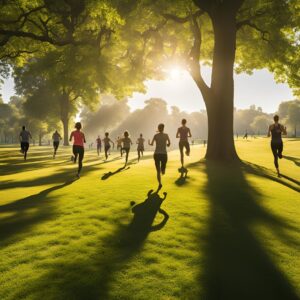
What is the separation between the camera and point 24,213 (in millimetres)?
7250

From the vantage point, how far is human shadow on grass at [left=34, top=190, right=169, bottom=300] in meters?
3.73

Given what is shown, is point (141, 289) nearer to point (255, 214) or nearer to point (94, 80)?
point (255, 214)

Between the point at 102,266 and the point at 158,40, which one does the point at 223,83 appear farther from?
the point at 102,266

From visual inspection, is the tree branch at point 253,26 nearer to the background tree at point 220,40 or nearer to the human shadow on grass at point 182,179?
the background tree at point 220,40

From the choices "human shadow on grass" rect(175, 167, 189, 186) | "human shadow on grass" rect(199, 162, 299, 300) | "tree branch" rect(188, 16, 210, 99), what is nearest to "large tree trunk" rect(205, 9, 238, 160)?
"tree branch" rect(188, 16, 210, 99)

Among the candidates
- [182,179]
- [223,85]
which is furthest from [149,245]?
[223,85]

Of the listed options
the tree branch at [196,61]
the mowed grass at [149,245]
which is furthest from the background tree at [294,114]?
the mowed grass at [149,245]

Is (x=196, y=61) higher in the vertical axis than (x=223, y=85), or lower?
higher

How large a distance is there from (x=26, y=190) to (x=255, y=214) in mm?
7637

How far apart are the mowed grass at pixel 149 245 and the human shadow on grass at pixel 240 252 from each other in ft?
0.05

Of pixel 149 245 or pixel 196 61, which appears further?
pixel 196 61

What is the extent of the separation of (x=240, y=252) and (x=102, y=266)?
2307 millimetres

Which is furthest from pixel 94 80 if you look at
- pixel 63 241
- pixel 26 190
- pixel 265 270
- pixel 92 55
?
pixel 265 270

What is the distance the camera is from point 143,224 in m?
6.44
